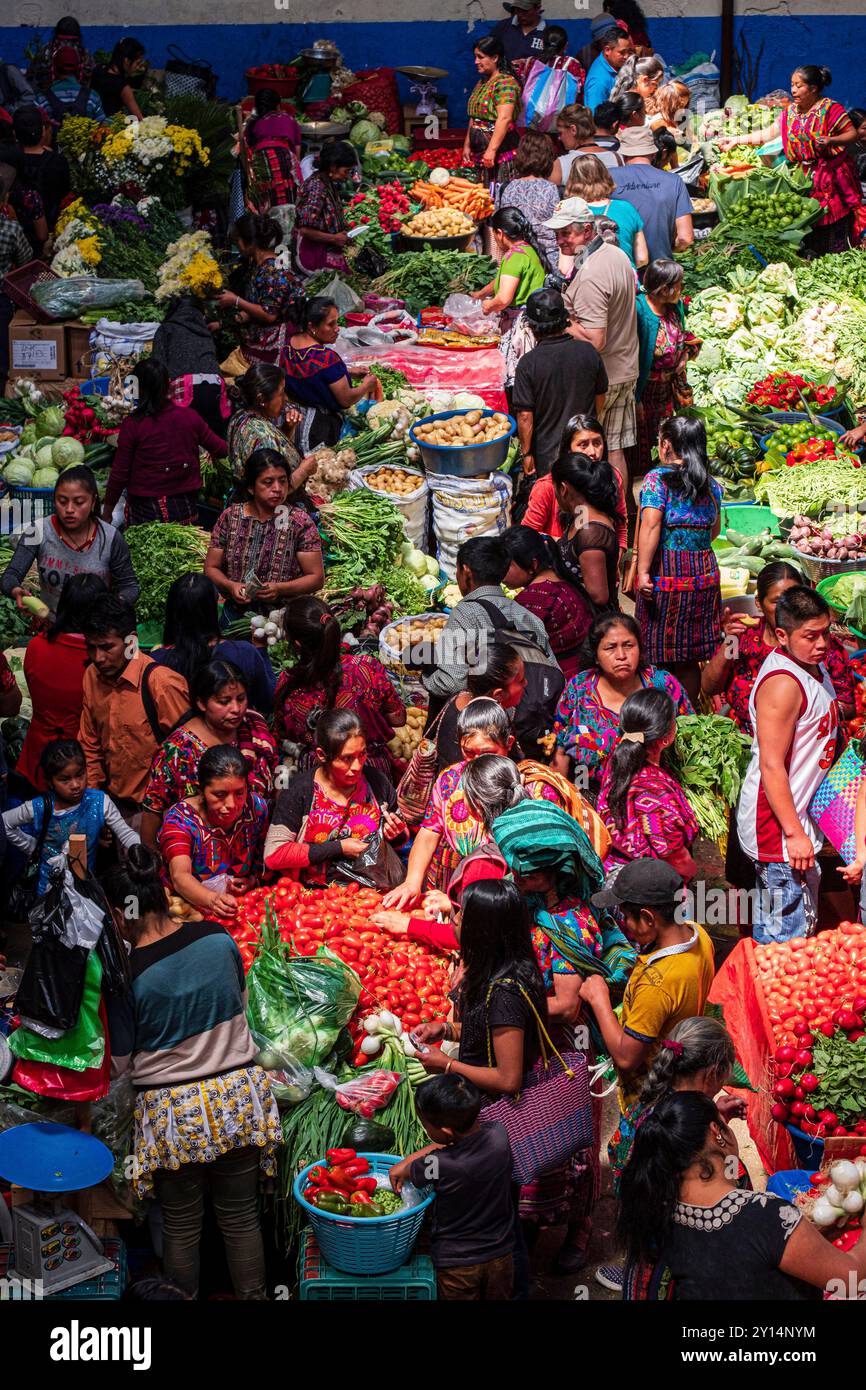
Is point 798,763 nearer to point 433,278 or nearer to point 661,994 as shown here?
point 661,994

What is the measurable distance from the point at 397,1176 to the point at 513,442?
18.4ft

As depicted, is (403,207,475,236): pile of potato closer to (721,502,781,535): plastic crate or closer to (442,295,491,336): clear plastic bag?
(442,295,491,336): clear plastic bag

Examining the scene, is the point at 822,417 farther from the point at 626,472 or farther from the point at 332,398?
the point at 332,398

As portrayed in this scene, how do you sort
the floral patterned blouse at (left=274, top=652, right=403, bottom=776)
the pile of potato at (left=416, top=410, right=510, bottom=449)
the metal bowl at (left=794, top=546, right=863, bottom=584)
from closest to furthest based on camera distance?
the floral patterned blouse at (left=274, top=652, right=403, bottom=776) → the metal bowl at (left=794, top=546, right=863, bottom=584) → the pile of potato at (left=416, top=410, right=510, bottom=449)

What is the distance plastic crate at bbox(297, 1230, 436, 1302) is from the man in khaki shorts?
5.22 meters

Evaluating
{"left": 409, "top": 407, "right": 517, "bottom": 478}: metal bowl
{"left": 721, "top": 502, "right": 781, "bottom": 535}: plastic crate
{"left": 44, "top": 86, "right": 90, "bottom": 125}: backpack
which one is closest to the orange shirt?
{"left": 409, "top": 407, "right": 517, "bottom": 478}: metal bowl

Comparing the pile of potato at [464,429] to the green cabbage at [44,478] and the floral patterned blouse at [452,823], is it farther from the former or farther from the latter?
the floral patterned blouse at [452,823]

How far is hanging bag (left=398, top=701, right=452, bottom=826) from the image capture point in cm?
634

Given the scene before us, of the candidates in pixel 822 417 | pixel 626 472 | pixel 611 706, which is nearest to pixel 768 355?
pixel 822 417

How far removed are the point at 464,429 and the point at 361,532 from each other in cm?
109

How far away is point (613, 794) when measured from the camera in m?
6.12

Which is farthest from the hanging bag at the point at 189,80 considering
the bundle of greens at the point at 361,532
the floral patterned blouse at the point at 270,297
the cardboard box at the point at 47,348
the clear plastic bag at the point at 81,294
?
the bundle of greens at the point at 361,532

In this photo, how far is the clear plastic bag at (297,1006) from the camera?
17.2ft

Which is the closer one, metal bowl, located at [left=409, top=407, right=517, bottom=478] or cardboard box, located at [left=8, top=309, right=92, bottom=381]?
metal bowl, located at [left=409, top=407, right=517, bottom=478]
